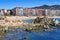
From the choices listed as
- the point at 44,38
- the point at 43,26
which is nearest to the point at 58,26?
the point at 43,26

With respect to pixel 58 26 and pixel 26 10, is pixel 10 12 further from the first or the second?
pixel 58 26

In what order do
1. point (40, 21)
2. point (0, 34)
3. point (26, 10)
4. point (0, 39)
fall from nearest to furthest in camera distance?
point (0, 39) < point (0, 34) < point (40, 21) < point (26, 10)

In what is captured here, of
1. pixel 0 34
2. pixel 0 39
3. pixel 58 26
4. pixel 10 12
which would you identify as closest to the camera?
pixel 0 39

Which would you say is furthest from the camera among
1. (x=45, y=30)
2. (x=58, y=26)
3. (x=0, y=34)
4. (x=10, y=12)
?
(x=10, y=12)

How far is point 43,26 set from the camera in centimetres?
3378

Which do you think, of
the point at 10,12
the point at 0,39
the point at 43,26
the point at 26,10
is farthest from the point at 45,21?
the point at 26,10

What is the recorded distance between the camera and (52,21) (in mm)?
36500

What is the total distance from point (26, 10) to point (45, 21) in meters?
71.5

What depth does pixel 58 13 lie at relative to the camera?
111688mm

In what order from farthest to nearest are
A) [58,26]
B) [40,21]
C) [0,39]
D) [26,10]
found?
[26,10]
[40,21]
[58,26]
[0,39]

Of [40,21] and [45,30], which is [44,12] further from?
[45,30]

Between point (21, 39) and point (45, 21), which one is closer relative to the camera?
point (21, 39)

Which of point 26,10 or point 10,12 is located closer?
point 10,12

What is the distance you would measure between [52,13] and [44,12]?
4.49 m
